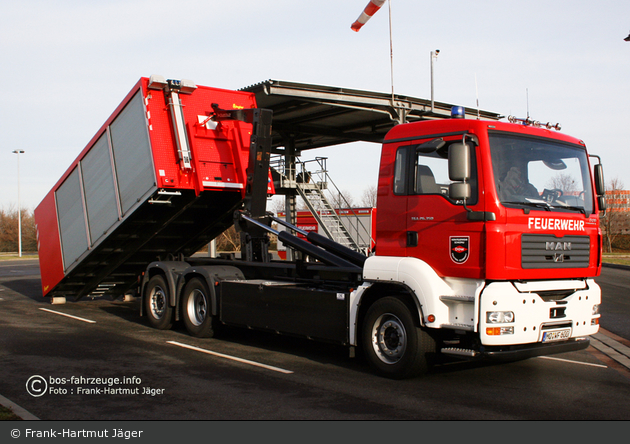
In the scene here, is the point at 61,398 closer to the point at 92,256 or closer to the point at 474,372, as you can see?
the point at 474,372

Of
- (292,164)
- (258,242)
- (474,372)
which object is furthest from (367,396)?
(292,164)

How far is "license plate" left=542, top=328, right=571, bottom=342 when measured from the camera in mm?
6922

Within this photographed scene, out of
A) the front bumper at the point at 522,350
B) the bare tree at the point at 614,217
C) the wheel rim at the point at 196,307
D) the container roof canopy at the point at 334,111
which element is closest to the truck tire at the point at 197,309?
the wheel rim at the point at 196,307

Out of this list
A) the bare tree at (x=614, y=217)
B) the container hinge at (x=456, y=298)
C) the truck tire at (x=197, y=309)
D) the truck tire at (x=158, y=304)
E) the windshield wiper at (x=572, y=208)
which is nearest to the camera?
the container hinge at (x=456, y=298)

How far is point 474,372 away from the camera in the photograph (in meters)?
7.94

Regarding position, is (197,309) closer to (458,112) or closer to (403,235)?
(403,235)

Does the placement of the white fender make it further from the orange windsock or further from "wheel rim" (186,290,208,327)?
Result: the orange windsock

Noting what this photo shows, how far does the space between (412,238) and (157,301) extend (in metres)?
6.15

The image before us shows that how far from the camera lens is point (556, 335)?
7.02 meters

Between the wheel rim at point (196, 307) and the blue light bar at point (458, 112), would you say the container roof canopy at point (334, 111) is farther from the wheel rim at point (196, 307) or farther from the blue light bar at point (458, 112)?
the wheel rim at point (196, 307)

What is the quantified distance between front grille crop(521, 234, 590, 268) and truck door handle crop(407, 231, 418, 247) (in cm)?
122

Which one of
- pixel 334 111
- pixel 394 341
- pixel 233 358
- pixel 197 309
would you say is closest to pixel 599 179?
pixel 394 341

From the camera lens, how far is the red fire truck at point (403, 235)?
22.2 ft

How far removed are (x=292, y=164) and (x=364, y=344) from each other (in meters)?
19.8
